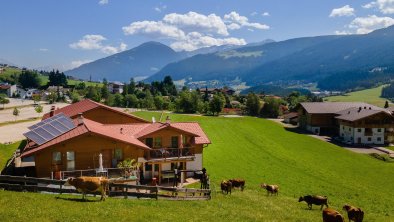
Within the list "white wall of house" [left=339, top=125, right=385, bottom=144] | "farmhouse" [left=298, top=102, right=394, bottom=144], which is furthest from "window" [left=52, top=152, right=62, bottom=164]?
"white wall of house" [left=339, top=125, right=385, bottom=144]

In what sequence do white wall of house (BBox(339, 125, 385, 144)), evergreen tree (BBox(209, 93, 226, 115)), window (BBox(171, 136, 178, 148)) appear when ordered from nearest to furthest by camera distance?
window (BBox(171, 136, 178, 148))
white wall of house (BBox(339, 125, 385, 144))
evergreen tree (BBox(209, 93, 226, 115))

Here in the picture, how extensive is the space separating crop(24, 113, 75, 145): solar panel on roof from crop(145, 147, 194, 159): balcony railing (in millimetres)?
8904

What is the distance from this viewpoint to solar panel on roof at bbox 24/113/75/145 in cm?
3297

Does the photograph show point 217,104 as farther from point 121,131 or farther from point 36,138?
point 36,138

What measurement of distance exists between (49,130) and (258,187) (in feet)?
72.1

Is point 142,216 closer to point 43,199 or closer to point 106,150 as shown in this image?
point 43,199

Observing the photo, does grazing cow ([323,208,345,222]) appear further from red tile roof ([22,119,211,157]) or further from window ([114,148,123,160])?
window ([114,148,123,160])

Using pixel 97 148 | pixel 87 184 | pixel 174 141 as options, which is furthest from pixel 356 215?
pixel 174 141

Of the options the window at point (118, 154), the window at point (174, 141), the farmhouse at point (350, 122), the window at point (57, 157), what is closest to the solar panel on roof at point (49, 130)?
the window at point (57, 157)

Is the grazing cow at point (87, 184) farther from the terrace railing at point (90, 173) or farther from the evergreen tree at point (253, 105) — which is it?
the evergreen tree at point (253, 105)

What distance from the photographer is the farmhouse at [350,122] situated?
301 feet

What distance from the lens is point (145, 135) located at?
40719 millimetres

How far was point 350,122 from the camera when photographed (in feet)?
304

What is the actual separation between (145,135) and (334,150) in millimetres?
50366
